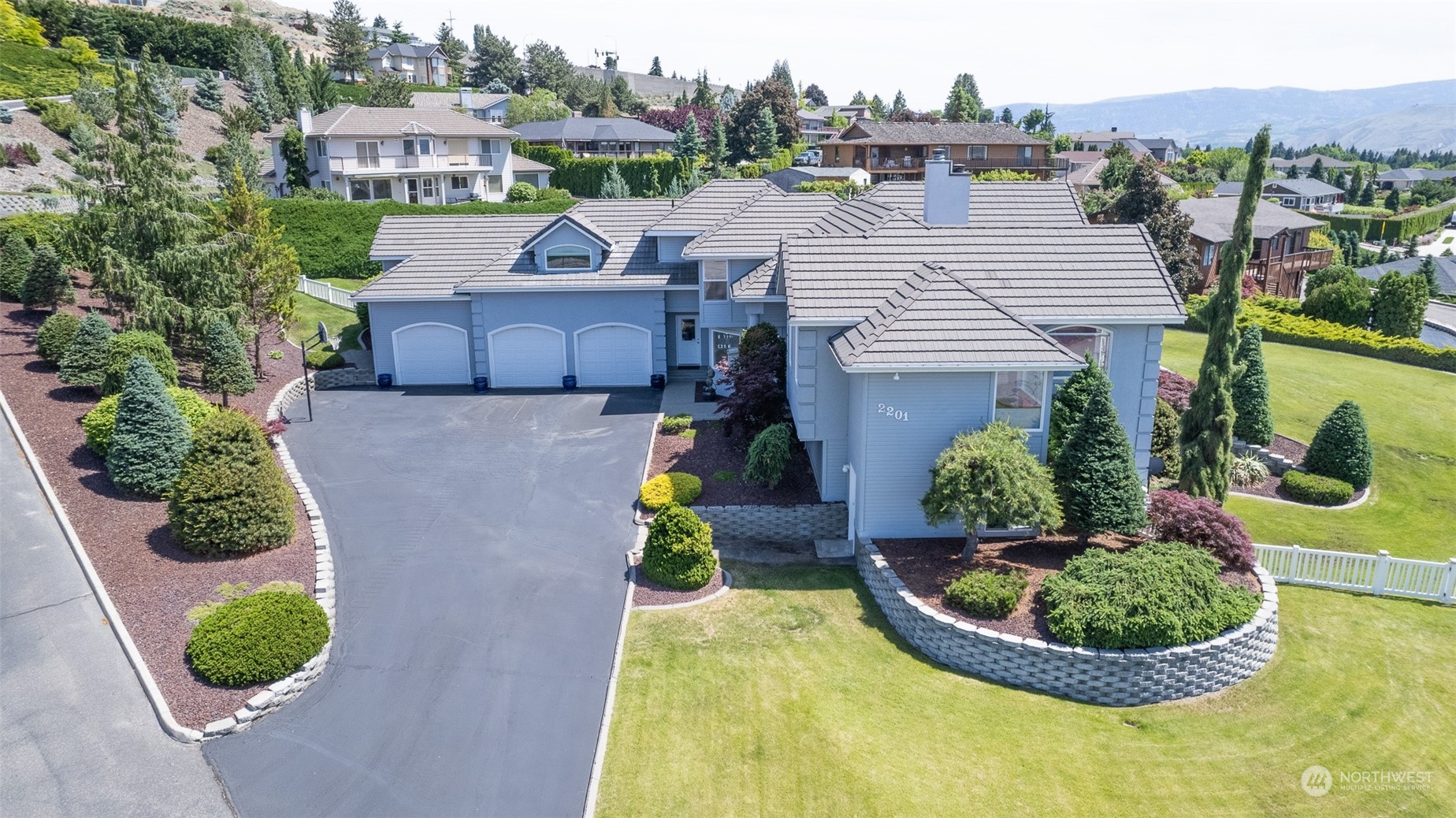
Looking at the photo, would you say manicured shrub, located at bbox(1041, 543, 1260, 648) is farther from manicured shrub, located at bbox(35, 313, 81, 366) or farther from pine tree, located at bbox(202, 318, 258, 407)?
manicured shrub, located at bbox(35, 313, 81, 366)

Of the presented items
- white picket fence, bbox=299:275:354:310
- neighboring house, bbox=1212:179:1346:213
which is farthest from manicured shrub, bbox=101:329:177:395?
neighboring house, bbox=1212:179:1346:213

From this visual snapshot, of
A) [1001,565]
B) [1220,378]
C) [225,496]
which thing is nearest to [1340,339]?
[1220,378]

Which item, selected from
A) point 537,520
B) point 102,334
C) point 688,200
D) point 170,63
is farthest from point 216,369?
point 170,63

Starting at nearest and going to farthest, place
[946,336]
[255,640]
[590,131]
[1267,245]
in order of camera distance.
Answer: [255,640], [946,336], [1267,245], [590,131]

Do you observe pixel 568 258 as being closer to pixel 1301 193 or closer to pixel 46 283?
pixel 46 283

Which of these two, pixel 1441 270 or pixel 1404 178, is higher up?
pixel 1404 178

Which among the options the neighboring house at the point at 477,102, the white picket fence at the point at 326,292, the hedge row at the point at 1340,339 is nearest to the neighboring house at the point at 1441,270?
the hedge row at the point at 1340,339
